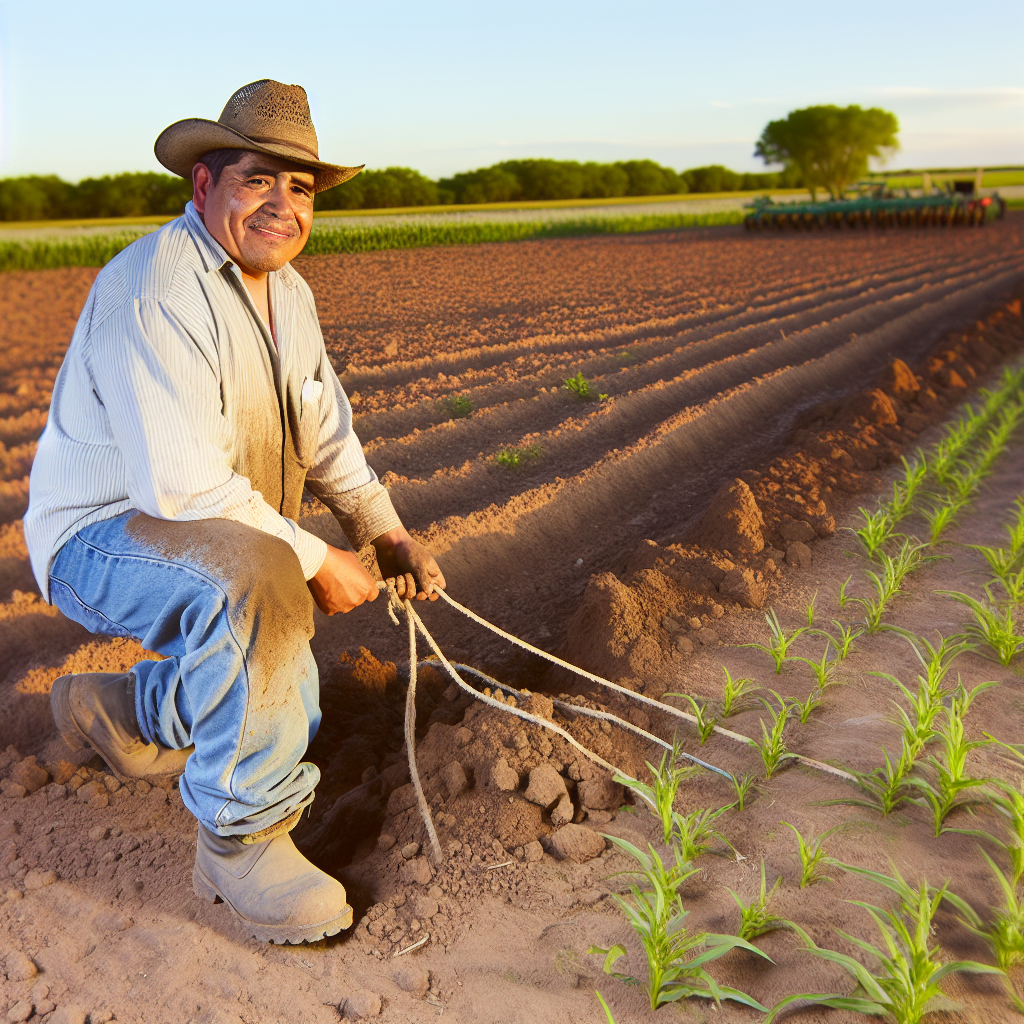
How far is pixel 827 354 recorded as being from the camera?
28.0ft

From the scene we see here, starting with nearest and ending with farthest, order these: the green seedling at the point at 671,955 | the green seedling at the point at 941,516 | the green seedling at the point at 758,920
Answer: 1. the green seedling at the point at 671,955
2. the green seedling at the point at 758,920
3. the green seedling at the point at 941,516

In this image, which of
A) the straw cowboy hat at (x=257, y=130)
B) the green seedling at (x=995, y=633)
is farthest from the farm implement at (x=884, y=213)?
the straw cowboy hat at (x=257, y=130)

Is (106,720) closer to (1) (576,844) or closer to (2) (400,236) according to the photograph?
(1) (576,844)

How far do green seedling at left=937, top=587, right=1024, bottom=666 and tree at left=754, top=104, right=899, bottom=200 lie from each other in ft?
187

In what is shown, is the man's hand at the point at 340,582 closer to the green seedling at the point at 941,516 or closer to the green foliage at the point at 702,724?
the green foliage at the point at 702,724

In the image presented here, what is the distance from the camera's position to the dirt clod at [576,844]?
227 centimetres

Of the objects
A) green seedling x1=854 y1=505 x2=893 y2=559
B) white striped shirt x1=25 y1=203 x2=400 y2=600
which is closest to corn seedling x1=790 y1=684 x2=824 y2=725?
green seedling x1=854 y1=505 x2=893 y2=559

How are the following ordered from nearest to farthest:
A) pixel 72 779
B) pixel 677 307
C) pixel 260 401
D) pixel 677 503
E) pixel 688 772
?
pixel 260 401 < pixel 688 772 < pixel 72 779 < pixel 677 503 < pixel 677 307

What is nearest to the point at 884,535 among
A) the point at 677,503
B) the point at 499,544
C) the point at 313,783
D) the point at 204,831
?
the point at 677,503

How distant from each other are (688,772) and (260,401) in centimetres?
160

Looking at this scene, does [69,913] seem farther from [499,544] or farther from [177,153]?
[499,544]

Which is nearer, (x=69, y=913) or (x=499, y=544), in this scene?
(x=69, y=913)

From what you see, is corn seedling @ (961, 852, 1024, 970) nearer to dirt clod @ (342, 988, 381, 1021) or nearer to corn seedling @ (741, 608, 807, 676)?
corn seedling @ (741, 608, 807, 676)

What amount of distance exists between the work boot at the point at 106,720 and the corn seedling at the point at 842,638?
85.4 inches
